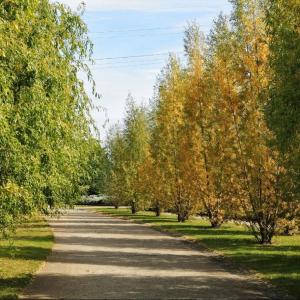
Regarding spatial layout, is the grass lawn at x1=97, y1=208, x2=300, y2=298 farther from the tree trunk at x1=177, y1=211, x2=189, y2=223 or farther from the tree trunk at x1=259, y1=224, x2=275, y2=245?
the tree trunk at x1=177, y1=211, x2=189, y2=223

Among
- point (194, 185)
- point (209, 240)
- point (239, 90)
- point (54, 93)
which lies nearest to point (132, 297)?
point (54, 93)

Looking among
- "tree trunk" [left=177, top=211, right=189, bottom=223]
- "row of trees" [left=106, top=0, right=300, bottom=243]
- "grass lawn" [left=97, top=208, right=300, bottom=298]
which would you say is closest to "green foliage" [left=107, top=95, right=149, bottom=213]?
"row of trees" [left=106, top=0, right=300, bottom=243]

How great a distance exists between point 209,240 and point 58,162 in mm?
13009

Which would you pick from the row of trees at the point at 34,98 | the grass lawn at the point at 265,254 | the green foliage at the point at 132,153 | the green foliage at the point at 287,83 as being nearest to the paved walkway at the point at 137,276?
the grass lawn at the point at 265,254

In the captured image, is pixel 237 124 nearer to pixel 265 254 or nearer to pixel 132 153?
pixel 265 254

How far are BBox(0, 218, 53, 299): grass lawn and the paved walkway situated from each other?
1.03 feet

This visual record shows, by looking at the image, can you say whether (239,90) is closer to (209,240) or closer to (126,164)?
(209,240)

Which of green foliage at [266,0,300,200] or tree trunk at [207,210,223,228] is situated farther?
tree trunk at [207,210,223,228]

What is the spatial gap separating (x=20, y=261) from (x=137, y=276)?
4848 millimetres

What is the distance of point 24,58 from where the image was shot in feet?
33.4

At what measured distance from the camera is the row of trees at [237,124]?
13.9m

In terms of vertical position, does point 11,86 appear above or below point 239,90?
below

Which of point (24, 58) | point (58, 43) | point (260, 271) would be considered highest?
point (58, 43)

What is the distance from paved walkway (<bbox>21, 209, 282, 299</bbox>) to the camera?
11.6 metres
